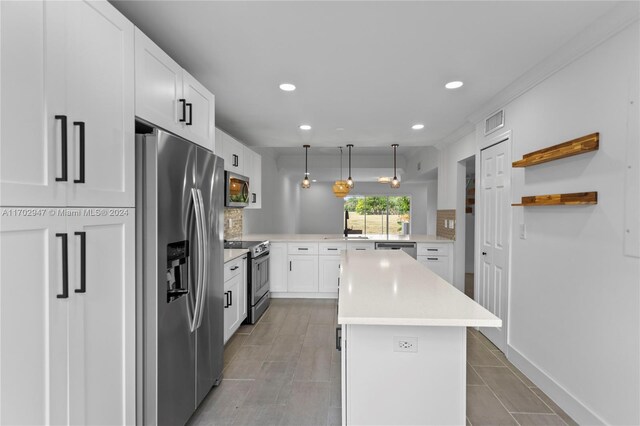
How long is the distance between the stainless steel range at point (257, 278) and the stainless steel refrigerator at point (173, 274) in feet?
5.35

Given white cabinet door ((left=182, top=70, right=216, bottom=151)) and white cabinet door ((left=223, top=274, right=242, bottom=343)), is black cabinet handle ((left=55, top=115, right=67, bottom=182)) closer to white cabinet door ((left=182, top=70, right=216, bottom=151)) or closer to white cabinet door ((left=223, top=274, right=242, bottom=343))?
white cabinet door ((left=182, top=70, right=216, bottom=151))

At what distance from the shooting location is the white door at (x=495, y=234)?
3078mm

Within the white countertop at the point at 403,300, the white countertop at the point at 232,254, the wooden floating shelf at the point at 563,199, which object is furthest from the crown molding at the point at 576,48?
the white countertop at the point at 232,254

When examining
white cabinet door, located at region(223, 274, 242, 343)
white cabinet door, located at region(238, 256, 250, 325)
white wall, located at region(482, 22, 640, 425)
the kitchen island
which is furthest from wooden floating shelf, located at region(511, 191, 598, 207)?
white cabinet door, located at region(238, 256, 250, 325)

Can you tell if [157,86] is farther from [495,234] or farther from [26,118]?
[495,234]

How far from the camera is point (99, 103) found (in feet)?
4.44

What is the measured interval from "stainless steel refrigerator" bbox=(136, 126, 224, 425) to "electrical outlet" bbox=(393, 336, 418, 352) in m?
1.16

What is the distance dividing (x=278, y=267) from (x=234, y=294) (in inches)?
69.4

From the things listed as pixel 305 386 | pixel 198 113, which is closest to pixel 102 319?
pixel 198 113

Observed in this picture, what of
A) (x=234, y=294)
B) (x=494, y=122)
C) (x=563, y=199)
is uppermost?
(x=494, y=122)

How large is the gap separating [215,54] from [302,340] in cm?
274

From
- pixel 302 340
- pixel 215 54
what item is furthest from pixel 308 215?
pixel 215 54

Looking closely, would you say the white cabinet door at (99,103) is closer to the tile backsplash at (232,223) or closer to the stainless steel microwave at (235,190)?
the stainless steel microwave at (235,190)

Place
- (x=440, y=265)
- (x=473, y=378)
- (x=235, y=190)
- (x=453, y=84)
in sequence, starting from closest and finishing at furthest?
(x=473, y=378), (x=453, y=84), (x=235, y=190), (x=440, y=265)
